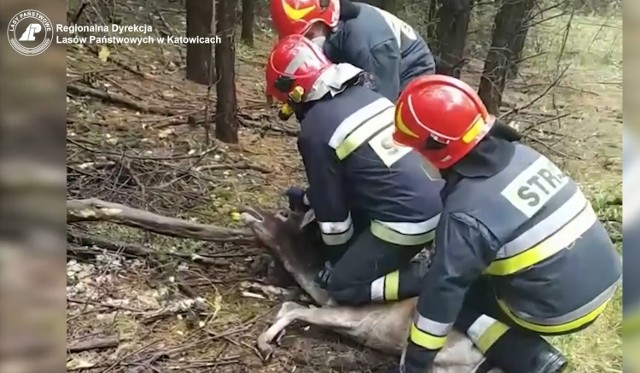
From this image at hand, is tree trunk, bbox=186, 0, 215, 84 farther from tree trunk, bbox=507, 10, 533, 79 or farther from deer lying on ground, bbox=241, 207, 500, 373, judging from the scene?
tree trunk, bbox=507, 10, 533, 79

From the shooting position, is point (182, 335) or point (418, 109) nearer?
point (418, 109)

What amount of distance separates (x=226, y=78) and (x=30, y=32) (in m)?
0.35

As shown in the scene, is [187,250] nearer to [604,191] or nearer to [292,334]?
[292,334]

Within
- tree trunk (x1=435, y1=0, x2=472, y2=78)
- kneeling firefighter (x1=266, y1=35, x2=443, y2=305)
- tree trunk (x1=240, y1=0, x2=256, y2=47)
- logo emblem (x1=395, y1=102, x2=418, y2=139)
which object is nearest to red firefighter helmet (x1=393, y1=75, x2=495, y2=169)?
logo emblem (x1=395, y1=102, x2=418, y2=139)

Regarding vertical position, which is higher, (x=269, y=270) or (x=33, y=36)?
(x=33, y=36)

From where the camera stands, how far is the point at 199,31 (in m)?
1.57

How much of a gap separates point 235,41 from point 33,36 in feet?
1.16

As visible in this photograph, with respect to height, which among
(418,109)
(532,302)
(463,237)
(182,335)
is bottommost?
(182,335)

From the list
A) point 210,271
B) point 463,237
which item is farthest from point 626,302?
point 210,271

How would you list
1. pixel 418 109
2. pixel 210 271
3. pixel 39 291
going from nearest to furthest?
pixel 418 109 → pixel 39 291 → pixel 210 271

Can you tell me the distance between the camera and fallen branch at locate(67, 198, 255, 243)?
5.23 ft

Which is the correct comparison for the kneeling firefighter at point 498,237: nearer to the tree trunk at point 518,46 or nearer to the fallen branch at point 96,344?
the tree trunk at point 518,46

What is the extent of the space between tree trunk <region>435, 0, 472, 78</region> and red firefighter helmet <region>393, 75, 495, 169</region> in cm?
24

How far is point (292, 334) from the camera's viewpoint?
155cm
